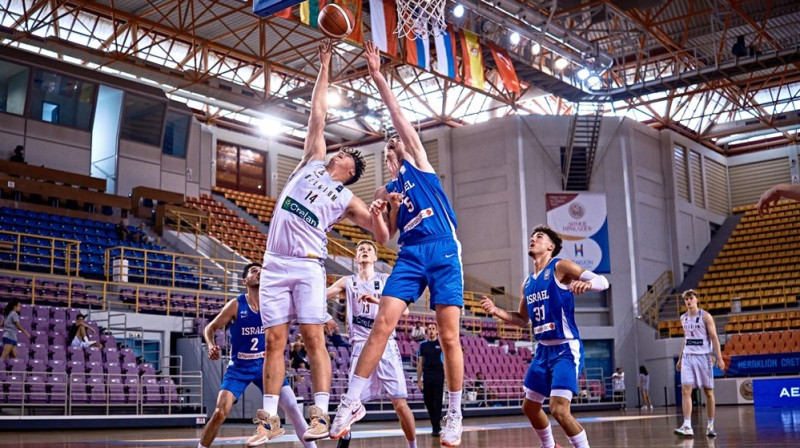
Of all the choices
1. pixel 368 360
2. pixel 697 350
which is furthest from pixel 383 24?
pixel 368 360

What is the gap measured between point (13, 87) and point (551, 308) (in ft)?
73.9

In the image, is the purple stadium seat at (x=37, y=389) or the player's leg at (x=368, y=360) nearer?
the player's leg at (x=368, y=360)

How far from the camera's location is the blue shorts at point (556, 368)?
7.05m

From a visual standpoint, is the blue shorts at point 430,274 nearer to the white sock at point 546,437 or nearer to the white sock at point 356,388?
the white sock at point 356,388

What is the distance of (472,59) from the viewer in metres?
24.9

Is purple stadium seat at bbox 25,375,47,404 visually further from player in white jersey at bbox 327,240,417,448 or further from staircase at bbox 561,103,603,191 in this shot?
staircase at bbox 561,103,603,191

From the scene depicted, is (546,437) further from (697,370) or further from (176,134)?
(176,134)

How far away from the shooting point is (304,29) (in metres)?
29.8

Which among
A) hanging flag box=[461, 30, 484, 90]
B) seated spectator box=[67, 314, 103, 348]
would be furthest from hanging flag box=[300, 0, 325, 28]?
seated spectator box=[67, 314, 103, 348]

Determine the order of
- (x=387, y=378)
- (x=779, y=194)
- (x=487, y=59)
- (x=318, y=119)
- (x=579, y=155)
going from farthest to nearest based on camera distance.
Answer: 1. (x=579, y=155)
2. (x=487, y=59)
3. (x=387, y=378)
4. (x=318, y=119)
5. (x=779, y=194)

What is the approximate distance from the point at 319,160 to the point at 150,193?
22.3 m

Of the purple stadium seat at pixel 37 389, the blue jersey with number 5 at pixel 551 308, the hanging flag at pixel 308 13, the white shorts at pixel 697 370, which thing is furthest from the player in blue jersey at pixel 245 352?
the hanging flag at pixel 308 13

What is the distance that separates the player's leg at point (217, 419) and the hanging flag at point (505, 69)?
19567 mm

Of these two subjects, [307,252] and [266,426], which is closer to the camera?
[266,426]
